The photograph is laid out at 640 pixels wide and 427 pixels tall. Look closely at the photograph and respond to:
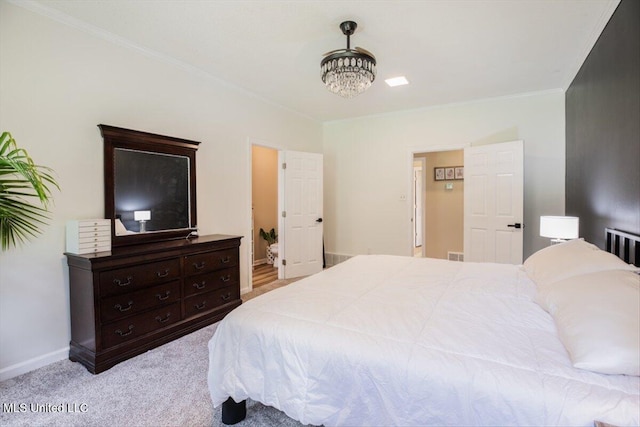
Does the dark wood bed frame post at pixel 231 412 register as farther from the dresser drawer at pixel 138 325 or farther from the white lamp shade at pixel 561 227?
the white lamp shade at pixel 561 227

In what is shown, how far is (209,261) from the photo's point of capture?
10.5 feet

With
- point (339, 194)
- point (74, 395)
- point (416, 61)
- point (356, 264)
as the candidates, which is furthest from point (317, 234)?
point (74, 395)

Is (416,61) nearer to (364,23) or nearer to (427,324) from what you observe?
(364,23)

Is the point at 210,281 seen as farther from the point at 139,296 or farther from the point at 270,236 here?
the point at 270,236

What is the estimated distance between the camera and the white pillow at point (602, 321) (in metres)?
1.05

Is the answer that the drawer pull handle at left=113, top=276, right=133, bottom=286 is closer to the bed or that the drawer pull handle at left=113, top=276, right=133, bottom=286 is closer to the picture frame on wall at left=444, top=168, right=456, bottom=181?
the bed

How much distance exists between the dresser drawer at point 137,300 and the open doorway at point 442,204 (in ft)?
14.7

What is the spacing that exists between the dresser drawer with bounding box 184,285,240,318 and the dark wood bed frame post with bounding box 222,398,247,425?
4.70ft

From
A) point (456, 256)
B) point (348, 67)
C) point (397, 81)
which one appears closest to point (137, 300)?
point (348, 67)

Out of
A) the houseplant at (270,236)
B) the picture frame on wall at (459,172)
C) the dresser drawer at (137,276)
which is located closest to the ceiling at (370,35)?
the dresser drawer at (137,276)

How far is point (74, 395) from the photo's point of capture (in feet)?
6.74

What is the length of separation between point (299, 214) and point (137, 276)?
284cm

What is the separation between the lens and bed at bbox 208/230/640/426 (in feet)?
3.46

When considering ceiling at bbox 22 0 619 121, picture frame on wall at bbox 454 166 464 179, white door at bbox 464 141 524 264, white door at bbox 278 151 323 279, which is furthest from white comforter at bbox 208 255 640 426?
picture frame on wall at bbox 454 166 464 179
